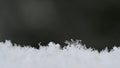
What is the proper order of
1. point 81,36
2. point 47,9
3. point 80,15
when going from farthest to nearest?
point 80,15 < point 47,9 < point 81,36

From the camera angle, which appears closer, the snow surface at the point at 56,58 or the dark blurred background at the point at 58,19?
the snow surface at the point at 56,58

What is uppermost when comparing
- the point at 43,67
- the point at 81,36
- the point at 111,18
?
the point at 111,18

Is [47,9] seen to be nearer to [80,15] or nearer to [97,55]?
[80,15]

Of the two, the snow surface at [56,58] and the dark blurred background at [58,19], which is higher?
the dark blurred background at [58,19]

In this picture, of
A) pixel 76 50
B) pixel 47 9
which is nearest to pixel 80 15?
pixel 47 9

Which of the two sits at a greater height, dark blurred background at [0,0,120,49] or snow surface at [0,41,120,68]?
dark blurred background at [0,0,120,49]

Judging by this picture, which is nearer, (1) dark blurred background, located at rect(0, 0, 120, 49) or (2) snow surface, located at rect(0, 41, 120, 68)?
(2) snow surface, located at rect(0, 41, 120, 68)
